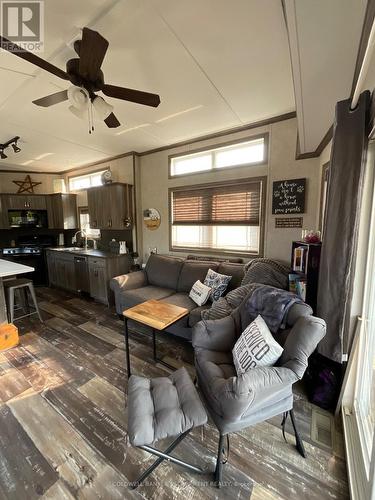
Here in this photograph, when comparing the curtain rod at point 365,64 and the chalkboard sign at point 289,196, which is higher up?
the curtain rod at point 365,64

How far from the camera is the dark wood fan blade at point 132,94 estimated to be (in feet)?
5.30

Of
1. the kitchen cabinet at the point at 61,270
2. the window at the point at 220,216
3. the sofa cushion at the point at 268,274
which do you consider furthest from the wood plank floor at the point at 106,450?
the kitchen cabinet at the point at 61,270

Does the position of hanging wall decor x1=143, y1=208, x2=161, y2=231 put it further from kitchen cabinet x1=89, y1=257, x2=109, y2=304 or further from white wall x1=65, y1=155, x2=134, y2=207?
kitchen cabinet x1=89, y1=257, x2=109, y2=304

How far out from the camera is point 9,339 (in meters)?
2.63

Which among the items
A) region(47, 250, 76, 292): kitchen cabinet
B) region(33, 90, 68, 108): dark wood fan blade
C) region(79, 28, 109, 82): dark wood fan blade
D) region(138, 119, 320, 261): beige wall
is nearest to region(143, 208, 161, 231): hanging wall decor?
region(138, 119, 320, 261): beige wall

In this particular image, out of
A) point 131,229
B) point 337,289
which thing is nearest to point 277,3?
point 337,289

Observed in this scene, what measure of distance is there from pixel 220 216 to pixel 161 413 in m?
2.64

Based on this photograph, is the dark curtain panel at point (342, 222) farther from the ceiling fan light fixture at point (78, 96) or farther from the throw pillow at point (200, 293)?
the ceiling fan light fixture at point (78, 96)

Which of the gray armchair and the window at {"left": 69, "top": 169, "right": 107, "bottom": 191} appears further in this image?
the window at {"left": 69, "top": 169, "right": 107, "bottom": 191}

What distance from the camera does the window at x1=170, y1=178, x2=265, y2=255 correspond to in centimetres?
304

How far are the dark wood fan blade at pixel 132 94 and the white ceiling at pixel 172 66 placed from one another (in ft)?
0.96

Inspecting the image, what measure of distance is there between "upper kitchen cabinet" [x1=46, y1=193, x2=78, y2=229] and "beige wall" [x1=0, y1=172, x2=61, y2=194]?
45 centimetres

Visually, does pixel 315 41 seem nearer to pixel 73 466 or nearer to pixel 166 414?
pixel 166 414

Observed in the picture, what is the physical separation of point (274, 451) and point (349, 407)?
715 mm
